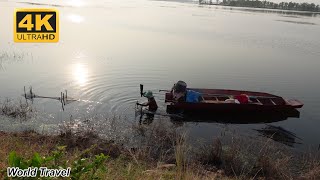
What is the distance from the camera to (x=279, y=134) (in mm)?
16719

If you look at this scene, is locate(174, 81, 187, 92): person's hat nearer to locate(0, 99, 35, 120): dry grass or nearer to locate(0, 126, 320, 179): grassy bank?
locate(0, 126, 320, 179): grassy bank

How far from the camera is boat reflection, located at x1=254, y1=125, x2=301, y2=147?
51.3 feet

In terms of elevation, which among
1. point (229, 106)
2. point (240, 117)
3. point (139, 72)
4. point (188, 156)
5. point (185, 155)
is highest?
point (139, 72)

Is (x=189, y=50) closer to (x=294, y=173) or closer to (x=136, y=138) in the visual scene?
(x=136, y=138)

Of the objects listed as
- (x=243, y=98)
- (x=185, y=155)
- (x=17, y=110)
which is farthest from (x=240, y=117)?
(x=17, y=110)

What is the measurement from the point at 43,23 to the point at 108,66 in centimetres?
1444

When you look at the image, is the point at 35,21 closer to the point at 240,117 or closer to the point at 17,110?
the point at 17,110

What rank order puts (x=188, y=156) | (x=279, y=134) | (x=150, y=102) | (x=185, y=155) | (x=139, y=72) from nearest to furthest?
(x=185, y=155), (x=188, y=156), (x=279, y=134), (x=150, y=102), (x=139, y=72)

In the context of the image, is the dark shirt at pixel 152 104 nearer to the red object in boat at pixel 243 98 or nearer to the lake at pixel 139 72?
the lake at pixel 139 72

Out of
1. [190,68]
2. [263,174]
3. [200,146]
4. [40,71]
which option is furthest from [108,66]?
[263,174]

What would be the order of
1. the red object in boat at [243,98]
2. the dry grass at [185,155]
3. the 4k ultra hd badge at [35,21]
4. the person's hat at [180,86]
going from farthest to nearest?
the red object in boat at [243,98]
the person's hat at [180,86]
the 4k ultra hd badge at [35,21]
the dry grass at [185,155]

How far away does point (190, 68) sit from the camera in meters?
27.8

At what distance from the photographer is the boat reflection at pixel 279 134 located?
51.3 ft

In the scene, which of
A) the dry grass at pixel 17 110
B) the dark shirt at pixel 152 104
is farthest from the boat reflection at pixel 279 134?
the dry grass at pixel 17 110
